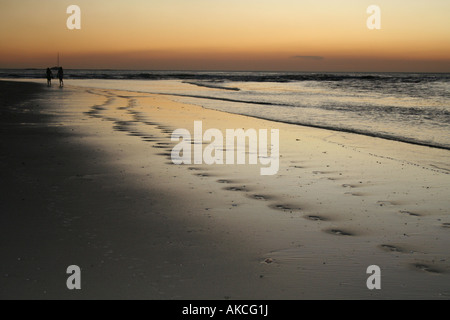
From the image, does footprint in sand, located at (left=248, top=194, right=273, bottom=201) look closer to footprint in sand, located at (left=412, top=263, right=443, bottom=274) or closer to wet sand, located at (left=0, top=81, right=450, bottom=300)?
wet sand, located at (left=0, top=81, right=450, bottom=300)

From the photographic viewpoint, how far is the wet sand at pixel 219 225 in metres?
3.54

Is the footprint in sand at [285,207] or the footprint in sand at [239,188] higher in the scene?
the footprint in sand at [239,188]

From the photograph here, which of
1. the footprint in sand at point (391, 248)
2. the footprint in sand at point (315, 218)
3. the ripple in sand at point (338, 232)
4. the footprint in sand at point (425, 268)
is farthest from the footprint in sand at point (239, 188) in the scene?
the footprint in sand at point (425, 268)

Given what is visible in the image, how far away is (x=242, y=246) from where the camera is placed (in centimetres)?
434

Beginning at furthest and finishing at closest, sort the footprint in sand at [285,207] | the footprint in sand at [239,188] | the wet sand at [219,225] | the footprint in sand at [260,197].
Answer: the footprint in sand at [239,188] < the footprint in sand at [260,197] < the footprint in sand at [285,207] < the wet sand at [219,225]

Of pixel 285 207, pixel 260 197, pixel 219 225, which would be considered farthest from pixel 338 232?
pixel 260 197

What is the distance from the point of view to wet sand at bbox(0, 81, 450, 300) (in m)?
3.54

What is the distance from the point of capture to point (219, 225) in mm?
4918

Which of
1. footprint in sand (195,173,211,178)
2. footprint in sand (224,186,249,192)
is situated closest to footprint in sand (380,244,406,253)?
footprint in sand (224,186,249,192)

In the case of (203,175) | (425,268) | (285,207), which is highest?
(203,175)

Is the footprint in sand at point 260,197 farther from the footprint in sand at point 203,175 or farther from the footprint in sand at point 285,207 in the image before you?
the footprint in sand at point 203,175

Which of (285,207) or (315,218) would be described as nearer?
(315,218)

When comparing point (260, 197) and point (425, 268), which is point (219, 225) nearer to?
point (260, 197)
